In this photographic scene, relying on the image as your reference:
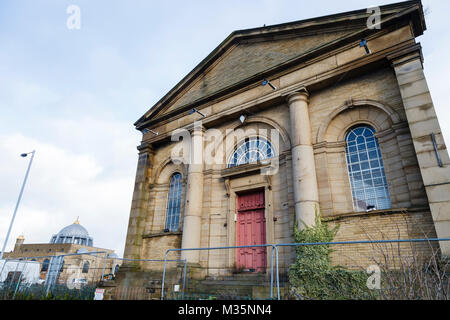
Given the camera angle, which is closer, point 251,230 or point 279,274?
point 279,274

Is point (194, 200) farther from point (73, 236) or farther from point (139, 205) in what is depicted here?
point (73, 236)

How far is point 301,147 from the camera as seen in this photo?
10234mm

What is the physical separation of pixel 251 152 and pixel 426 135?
653cm

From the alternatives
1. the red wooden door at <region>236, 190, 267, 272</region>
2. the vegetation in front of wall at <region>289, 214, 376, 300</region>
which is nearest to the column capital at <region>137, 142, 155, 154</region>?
the red wooden door at <region>236, 190, 267, 272</region>

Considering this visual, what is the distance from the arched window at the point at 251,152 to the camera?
12141 millimetres

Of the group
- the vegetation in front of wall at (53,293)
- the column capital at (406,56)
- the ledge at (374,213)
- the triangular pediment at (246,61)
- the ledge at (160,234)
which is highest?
the triangular pediment at (246,61)

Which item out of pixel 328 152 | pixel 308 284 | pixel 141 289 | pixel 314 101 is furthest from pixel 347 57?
pixel 141 289

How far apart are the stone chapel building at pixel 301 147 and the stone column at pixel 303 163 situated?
1.6 inches

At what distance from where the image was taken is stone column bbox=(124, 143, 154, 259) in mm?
14102

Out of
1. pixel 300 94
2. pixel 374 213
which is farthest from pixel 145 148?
pixel 374 213

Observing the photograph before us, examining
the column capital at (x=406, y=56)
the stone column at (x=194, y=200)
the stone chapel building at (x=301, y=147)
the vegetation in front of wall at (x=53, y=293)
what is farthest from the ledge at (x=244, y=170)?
the vegetation in front of wall at (x=53, y=293)

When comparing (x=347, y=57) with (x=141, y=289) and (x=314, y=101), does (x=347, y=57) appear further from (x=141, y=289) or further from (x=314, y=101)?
(x=141, y=289)

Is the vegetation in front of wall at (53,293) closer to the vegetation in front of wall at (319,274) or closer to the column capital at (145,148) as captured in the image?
the vegetation in front of wall at (319,274)

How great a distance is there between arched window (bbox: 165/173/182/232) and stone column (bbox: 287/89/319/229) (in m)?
6.61
